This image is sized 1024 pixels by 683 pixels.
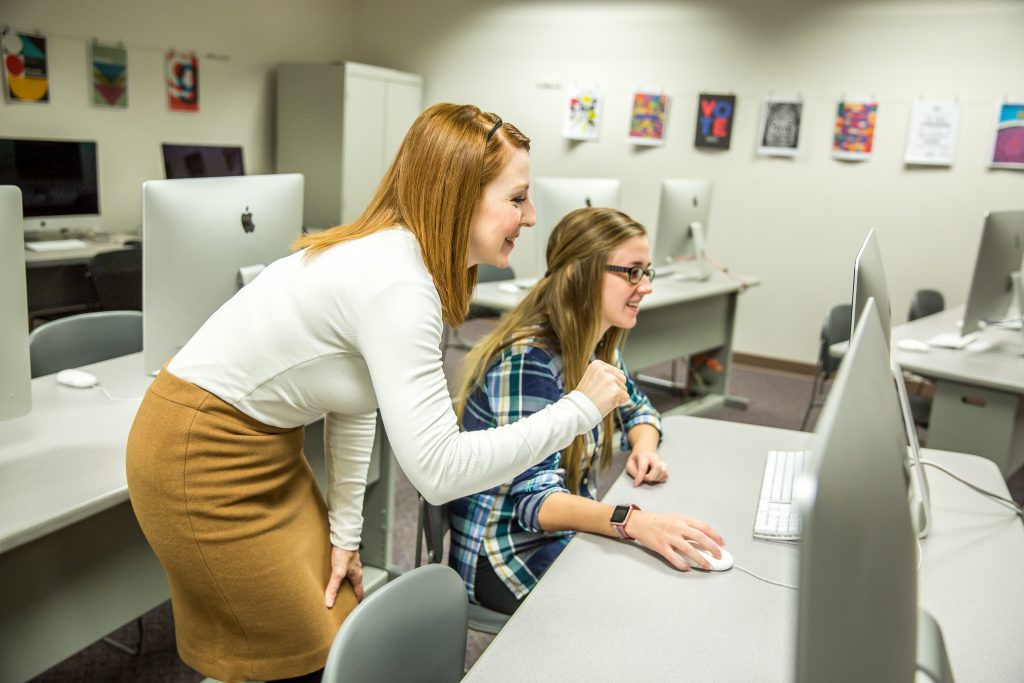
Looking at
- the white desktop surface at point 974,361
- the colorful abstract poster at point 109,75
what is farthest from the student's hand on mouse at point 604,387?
the colorful abstract poster at point 109,75

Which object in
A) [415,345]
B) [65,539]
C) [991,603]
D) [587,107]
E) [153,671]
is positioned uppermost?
[587,107]

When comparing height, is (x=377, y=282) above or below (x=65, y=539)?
above

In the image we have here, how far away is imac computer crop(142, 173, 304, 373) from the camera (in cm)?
164

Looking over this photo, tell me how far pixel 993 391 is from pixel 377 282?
2.19m

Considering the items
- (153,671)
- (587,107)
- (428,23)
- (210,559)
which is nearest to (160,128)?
(428,23)

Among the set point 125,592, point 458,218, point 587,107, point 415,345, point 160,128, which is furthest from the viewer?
point 587,107

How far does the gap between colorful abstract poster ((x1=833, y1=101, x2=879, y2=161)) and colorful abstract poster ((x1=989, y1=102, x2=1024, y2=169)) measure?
0.63 meters

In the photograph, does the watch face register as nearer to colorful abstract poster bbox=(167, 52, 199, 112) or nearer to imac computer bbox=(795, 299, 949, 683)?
imac computer bbox=(795, 299, 949, 683)

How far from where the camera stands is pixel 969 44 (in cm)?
451

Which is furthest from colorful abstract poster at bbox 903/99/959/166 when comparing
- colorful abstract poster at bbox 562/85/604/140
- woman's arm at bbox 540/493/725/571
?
woman's arm at bbox 540/493/725/571

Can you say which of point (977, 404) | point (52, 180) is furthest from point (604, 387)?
point (52, 180)

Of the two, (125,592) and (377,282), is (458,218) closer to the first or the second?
(377,282)

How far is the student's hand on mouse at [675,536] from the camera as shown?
4.14 feet

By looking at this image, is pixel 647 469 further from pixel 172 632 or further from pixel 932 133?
pixel 932 133
